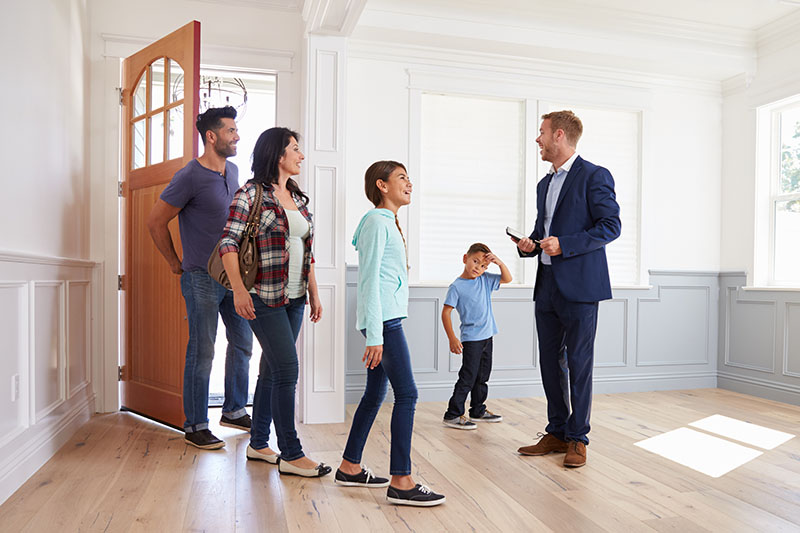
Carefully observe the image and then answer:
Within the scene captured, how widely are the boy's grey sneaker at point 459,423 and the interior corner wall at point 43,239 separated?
2.07 m

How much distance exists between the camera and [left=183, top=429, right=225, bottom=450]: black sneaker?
9.61 ft

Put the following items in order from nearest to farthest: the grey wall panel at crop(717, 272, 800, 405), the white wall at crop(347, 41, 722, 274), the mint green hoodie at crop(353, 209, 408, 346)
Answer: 1. the mint green hoodie at crop(353, 209, 408, 346)
2. the white wall at crop(347, 41, 722, 274)
3. the grey wall panel at crop(717, 272, 800, 405)

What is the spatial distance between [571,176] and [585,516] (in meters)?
1.51

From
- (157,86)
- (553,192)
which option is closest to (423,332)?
(553,192)

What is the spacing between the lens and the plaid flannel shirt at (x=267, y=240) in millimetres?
2303

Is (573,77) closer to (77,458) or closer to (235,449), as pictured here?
(235,449)

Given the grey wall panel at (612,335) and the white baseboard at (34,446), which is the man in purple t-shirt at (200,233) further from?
the grey wall panel at (612,335)

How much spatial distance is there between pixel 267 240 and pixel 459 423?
1777mm

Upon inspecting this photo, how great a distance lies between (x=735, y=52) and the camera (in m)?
4.62

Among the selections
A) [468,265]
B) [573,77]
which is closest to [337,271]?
[468,265]

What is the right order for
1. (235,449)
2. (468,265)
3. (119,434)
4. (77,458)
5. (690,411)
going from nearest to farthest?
(77,458), (235,449), (119,434), (468,265), (690,411)

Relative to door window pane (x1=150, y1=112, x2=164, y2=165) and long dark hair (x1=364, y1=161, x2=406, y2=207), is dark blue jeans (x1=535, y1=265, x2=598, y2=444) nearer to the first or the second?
long dark hair (x1=364, y1=161, x2=406, y2=207)

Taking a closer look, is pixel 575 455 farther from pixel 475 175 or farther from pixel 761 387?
pixel 761 387

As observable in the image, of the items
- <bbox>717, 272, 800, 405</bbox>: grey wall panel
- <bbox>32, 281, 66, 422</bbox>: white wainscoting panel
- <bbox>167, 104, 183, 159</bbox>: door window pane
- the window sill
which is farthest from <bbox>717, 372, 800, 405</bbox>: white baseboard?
<bbox>32, 281, 66, 422</bbox>: white wainscoting panel
